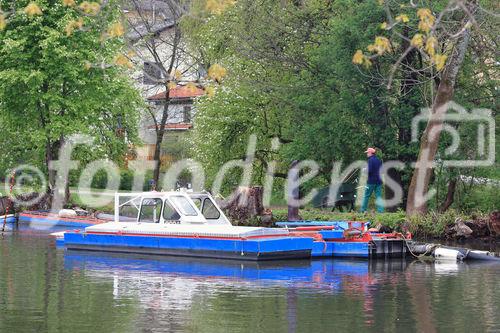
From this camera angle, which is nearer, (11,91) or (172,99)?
(11,91)

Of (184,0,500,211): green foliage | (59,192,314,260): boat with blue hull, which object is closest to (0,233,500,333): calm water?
(59,192,314,260): boat with blue hull

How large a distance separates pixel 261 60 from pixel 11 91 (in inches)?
475

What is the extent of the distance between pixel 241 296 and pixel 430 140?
18.1 meters

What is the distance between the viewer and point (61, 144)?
49531 millimetres

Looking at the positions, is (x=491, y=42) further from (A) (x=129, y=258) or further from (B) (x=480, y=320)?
(B) (x=480, y=320)

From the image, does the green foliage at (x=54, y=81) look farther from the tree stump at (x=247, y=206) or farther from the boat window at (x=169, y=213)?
the boat window at (x=169, y=213)

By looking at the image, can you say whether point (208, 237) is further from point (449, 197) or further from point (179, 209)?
point (449, 197)

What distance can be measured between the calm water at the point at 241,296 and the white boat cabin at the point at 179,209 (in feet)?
5.75

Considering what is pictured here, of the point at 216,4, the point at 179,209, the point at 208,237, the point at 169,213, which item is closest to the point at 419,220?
the point at 179,209

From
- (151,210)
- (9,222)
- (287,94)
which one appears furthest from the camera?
(287,94)

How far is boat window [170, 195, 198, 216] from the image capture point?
3116cm

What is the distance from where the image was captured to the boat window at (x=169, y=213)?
103 ft

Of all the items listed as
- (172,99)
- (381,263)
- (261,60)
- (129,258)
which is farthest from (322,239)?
(172,99)

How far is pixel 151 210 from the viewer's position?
3195cm
